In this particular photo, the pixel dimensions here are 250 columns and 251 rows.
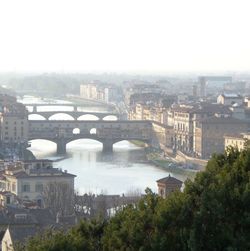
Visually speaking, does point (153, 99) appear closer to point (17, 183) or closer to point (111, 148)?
point (111, 148)

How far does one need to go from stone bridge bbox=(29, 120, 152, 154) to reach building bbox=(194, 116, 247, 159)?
A: 197cm

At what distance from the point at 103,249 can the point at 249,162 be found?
0.88m

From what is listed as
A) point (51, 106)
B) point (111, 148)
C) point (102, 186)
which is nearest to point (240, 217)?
point (102, 186)

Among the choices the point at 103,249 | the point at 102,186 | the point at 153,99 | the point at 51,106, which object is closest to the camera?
Result: the point at 103,249

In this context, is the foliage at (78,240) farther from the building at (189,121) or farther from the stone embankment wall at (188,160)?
the building at (189,121)

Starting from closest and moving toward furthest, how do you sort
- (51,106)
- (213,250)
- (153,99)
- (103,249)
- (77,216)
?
(213,250) → (103,249) → (77,216) → (153,99) → (51,106)

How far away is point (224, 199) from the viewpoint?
605 cm

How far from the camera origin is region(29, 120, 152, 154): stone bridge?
27.5 metres

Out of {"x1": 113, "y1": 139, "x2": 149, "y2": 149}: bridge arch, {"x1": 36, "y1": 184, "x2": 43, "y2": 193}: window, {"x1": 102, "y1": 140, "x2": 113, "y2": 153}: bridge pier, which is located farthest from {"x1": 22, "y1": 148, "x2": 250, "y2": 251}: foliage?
{"x1": 113, "y1": 139, "x2": 149, "y2": 149}: bridge arch

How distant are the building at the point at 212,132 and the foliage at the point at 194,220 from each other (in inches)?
738

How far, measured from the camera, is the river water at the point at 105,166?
58.6ft

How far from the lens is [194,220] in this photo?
19.9ft

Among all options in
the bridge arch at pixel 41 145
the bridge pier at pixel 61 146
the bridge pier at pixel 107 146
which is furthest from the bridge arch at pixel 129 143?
the bridge pier at pixel 61 146

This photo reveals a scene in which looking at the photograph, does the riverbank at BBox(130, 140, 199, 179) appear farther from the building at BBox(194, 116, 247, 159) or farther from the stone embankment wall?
the building at BBox(194, 116, 247, 159)
